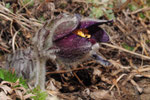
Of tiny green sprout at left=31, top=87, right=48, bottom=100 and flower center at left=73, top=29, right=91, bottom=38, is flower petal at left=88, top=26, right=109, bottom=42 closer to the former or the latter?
flower center at left=73, top=29, right=91, bottom=38

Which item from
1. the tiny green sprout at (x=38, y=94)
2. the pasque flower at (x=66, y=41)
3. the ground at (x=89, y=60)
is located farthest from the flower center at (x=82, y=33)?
the tiny green sprout at (x=38, y=94)

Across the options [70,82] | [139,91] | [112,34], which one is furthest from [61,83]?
[112,34]

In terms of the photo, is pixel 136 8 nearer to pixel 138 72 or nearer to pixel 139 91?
pixel 138 72

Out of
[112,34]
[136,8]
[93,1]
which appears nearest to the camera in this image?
[112,34]

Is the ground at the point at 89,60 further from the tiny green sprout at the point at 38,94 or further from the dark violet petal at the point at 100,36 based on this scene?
the dark violet petal at the point at 100,36

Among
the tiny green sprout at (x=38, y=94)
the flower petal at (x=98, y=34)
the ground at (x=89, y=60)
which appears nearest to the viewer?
the tiny green sprout at (x=38, y=94)

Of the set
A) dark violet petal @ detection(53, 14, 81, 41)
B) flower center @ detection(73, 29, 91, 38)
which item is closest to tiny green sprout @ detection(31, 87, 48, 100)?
dark violet petal @ detection(53, 14, 81, 41)

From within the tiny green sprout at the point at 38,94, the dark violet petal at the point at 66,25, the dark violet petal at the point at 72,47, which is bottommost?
the tiny green sprout at the point at 38,94
